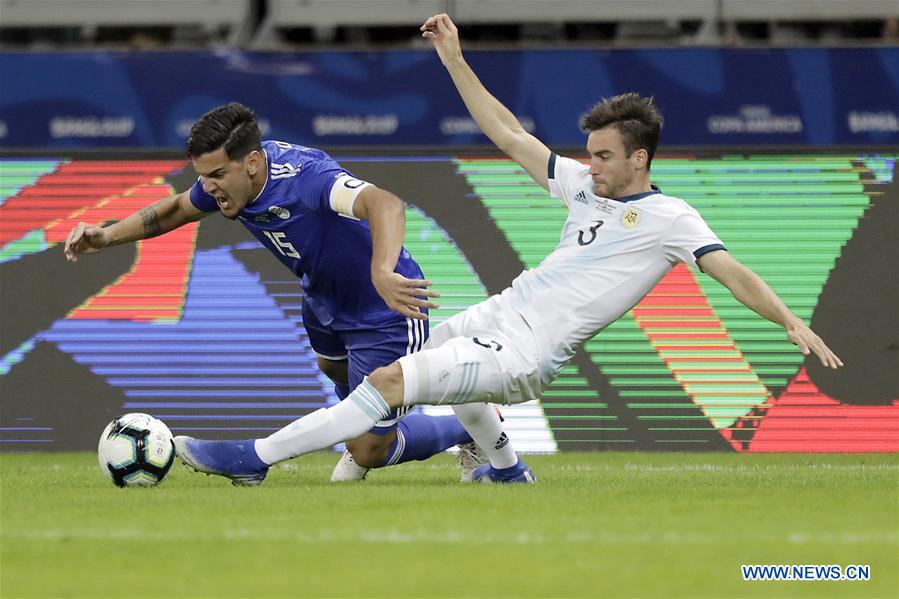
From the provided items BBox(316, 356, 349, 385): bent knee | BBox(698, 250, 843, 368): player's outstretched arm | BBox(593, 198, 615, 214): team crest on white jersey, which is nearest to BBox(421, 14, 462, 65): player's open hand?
BBox(593, 198, 615, 214): team crest on white jersey

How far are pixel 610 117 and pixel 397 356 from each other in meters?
1.68

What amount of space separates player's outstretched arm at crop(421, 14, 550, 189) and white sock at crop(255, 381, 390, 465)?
60.2 inches

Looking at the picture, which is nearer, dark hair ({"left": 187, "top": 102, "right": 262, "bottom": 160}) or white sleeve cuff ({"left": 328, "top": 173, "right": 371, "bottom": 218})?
white sleeve cuff ({"left": 328, "top": 173, "right": 371, "bottom": 218})

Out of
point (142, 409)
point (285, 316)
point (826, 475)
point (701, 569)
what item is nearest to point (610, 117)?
point (826, 475)

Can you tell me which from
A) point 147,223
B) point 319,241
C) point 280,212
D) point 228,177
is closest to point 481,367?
point 319,241

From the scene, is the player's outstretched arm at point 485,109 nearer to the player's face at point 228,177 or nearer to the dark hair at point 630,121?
the dark hair at point 630,121

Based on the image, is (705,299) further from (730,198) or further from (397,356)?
(397,356)

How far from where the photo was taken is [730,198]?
32.7ft

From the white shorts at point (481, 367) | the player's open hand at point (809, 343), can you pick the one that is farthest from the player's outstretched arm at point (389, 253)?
the player's open hand at point (809, 343)

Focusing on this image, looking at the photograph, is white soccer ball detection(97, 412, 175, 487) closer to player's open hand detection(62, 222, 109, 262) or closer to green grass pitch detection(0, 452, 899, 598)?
green grass pitch detection(0, 452, 899, 598)

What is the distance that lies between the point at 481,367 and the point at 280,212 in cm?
136

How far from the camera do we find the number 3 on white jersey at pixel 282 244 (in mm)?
7551

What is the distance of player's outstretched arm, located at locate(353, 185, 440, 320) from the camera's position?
21.3 ft

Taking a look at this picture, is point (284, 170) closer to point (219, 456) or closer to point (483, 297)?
point (219, 456)
